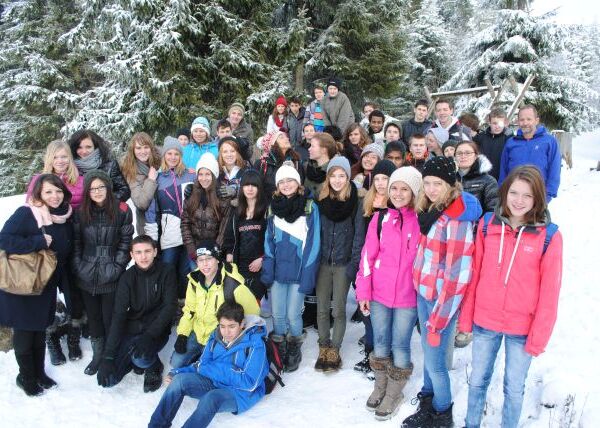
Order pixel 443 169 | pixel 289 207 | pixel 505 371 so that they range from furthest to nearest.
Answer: pixel 289 207 → pixel 443 169 → pixel 505 371

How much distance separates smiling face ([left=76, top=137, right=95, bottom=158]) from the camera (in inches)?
208

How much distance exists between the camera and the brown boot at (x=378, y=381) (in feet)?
13.3

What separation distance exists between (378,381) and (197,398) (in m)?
1.79

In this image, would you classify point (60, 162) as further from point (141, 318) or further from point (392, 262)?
point (392, 262)

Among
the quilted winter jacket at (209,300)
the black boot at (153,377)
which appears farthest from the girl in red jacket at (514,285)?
the black boot at (153,377)

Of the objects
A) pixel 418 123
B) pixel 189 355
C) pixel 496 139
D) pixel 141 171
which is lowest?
pixel 189 355

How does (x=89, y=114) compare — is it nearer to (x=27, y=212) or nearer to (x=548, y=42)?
(x=27, y=212)

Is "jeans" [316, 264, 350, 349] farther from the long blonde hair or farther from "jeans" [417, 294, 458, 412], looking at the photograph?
the long blonde hair

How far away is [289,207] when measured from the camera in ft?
15.1

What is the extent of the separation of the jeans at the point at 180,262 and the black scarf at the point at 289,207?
150 cm

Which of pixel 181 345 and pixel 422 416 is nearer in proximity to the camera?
pixel 422 416

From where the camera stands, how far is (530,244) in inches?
115

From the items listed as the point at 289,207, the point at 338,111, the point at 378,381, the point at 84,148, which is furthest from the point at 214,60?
the point at 378,381

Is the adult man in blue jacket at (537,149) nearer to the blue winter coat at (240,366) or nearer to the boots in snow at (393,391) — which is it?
the boots in snow at (393,391)
